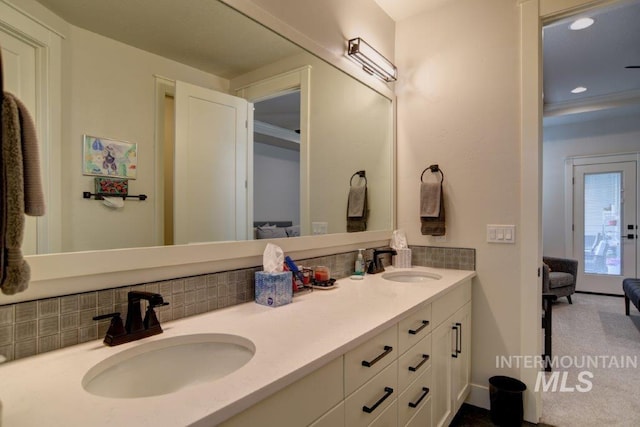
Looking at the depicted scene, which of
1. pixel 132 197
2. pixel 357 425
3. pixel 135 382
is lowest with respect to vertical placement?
pixel 357 425

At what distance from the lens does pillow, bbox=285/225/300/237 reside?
169 cm

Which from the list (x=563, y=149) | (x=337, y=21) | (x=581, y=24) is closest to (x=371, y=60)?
(x=337, y=21)

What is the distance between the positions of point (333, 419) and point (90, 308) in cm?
75

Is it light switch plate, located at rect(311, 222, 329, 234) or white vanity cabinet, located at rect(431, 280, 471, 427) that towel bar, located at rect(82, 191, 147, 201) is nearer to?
light switch plate, located at rect(311, 222, 329, 234)

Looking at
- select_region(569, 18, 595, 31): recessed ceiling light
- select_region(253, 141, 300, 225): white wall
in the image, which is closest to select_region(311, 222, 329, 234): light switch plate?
select_region(253, 141, 300, 225): white wall

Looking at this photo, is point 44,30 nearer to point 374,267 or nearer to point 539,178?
point 374,267

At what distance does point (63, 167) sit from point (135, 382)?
2.07ft

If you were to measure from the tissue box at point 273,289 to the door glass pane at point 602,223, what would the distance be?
5.63 metres

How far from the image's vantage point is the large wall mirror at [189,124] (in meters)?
0.98

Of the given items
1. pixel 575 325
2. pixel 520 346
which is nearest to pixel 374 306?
pixel 520 346

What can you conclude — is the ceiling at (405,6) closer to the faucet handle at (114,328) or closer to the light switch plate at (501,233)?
the light switch plate at (501,233)

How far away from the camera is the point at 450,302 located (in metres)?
1.82

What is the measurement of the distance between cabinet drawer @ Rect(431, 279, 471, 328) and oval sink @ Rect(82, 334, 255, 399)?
38.2 inches

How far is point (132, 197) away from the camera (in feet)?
3.61
